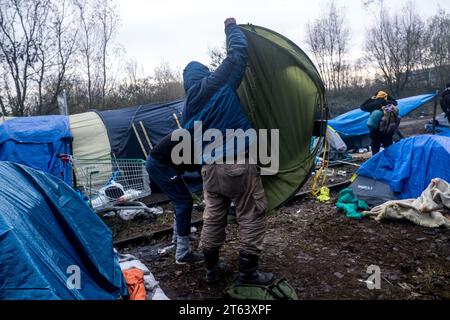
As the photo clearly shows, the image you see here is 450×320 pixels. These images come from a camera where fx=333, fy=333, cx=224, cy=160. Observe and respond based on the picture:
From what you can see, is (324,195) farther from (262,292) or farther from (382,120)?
(262,292)

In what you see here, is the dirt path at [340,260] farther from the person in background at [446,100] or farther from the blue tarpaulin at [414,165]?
the person in background at [446,100]

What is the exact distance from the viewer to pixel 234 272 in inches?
132

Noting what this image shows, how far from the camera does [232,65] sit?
112 inches

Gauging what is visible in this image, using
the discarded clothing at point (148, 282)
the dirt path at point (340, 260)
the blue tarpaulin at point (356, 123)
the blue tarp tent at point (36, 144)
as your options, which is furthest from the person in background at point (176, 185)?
the blue tarpaulin at point (356, 123)

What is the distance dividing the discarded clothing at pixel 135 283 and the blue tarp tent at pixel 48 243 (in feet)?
0.37

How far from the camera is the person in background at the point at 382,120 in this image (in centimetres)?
740

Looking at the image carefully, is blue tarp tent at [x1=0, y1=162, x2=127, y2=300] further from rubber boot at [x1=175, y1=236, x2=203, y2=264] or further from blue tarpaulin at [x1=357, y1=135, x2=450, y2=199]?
blue tarpaulin at [x1=357, y1=135, x2=450, y2=199]

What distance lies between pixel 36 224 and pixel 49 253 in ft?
0.84

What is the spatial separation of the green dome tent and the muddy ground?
0.75 metres

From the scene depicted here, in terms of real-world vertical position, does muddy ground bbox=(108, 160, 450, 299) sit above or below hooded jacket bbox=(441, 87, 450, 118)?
below

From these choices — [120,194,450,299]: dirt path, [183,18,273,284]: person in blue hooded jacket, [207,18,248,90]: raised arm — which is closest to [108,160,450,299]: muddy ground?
[120,194,450,299]: dirt path

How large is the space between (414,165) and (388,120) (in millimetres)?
2661

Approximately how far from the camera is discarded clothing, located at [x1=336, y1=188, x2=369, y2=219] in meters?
4.88

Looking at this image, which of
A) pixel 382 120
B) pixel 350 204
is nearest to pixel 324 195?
pixel 350 204
